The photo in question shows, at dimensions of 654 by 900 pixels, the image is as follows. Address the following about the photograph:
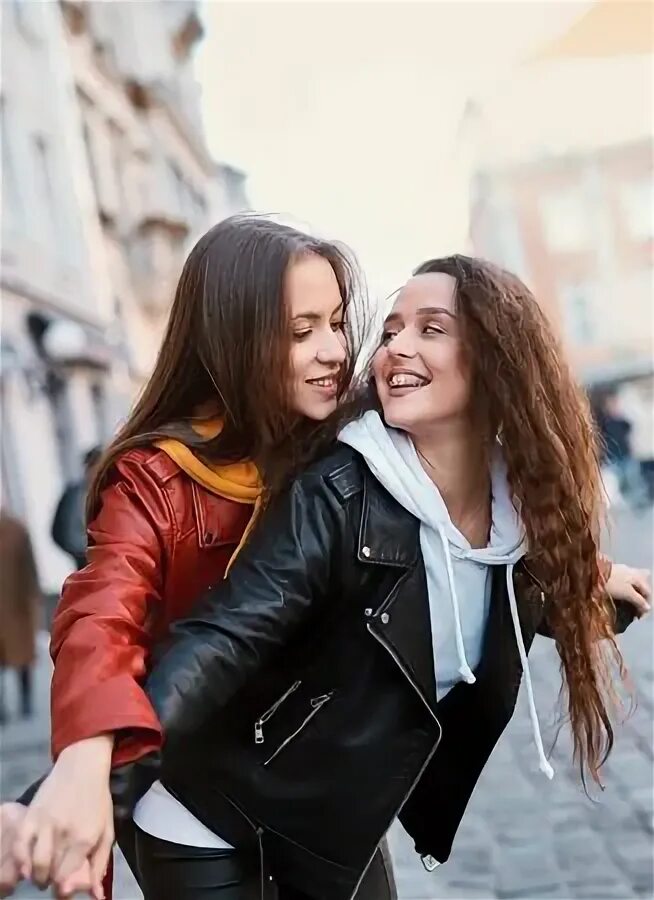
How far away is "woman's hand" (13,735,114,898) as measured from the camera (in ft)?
2.18

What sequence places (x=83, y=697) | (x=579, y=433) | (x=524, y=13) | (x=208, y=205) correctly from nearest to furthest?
(x=83, y=697), (x=579, y=433), (x=524, y=13), (x=208, y=205)

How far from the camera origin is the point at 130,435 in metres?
0.96

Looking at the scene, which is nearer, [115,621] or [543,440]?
[115,621]

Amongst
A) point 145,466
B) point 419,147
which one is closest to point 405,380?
point 145,466

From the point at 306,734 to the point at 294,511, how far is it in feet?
0.74

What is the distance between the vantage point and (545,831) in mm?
2172

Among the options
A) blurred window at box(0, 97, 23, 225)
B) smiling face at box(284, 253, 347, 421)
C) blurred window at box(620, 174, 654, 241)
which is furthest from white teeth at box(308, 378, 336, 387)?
blurred window at box(0, 97, 23, 225)

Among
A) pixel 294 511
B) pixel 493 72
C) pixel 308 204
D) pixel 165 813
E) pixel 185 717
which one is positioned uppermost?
pixel 493 72

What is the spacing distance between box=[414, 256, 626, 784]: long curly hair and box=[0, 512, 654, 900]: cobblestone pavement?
80cm

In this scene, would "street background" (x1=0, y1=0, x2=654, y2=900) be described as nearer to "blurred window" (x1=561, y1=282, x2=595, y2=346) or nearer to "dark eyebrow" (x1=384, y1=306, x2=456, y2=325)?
"blurred window" (x1=561, y1=282, x2=595, y2=346)

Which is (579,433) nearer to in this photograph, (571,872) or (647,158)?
(571,872)

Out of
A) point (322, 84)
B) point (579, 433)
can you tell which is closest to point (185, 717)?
point (579, 433)

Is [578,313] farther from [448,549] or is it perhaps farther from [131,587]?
[131,587]

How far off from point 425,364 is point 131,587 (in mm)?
362
